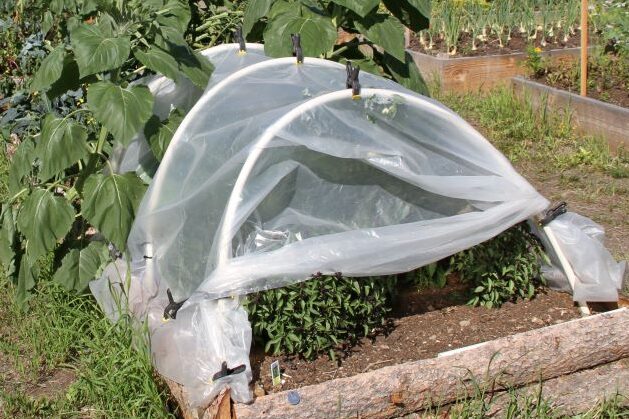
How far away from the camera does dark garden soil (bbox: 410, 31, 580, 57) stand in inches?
351

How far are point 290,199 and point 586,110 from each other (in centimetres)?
404

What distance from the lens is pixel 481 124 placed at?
746 centimetres

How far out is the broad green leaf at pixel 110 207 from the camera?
12.9ft

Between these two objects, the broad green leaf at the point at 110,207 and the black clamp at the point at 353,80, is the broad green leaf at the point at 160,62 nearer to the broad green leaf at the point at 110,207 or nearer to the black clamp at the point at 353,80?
the broad green leaf at the point at 110,207

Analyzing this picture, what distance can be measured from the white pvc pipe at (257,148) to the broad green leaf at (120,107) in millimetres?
542

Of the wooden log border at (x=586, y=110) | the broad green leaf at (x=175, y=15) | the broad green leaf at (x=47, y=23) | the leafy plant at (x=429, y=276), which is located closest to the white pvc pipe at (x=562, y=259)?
the leafy plant at (x=429, y=276)

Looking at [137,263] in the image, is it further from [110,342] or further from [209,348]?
[209,348]

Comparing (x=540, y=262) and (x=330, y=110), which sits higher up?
(x=330, y=110)

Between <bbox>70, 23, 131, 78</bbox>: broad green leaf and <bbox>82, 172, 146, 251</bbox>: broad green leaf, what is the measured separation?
543mm

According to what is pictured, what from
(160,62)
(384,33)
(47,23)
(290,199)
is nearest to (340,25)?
(384,33)

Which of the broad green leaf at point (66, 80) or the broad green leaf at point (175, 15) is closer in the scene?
the broad green leaf at point (66, 80)

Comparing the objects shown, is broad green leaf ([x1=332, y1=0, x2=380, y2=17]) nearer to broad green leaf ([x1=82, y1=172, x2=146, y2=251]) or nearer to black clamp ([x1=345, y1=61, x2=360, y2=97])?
black clamp ([x1=345, y1=61, x2=360, y2=97])

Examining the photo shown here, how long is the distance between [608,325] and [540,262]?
710 mm

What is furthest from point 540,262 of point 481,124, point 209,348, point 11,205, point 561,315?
point 481,124
